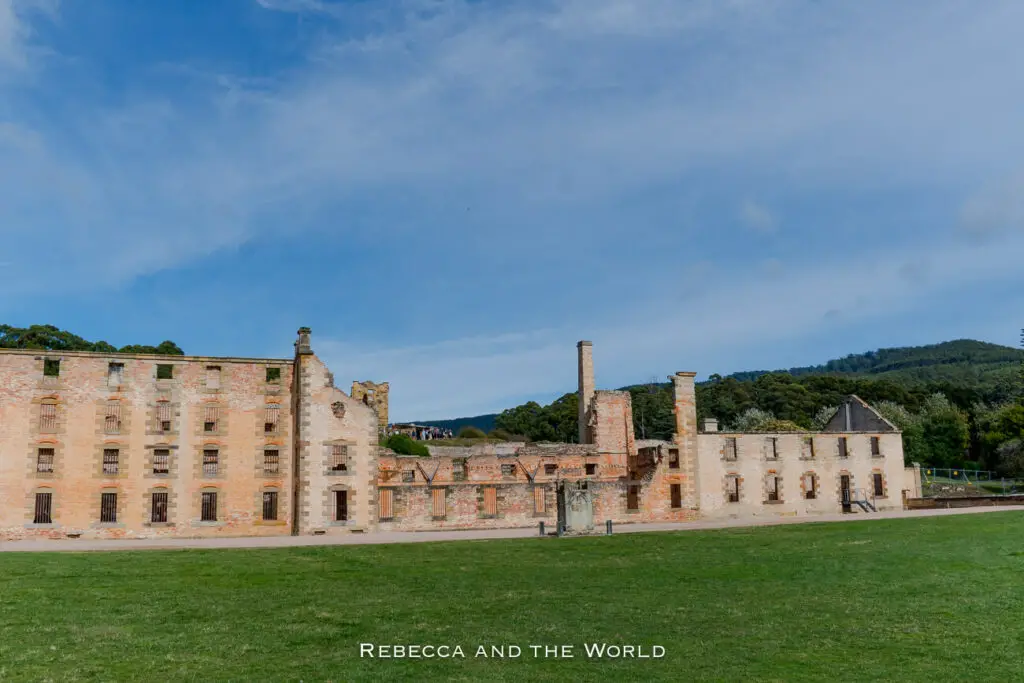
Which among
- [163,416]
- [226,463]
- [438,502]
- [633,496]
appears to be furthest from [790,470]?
[163,416]

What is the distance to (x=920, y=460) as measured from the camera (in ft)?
249

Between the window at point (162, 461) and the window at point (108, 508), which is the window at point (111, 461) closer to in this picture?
the window at point (108, 508)

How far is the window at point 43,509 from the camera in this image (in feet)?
117

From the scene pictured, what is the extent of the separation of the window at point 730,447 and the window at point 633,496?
Result: 5912 millimetres

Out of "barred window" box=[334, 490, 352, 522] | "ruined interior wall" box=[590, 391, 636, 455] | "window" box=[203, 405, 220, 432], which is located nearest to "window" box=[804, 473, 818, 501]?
"ruined interior wall" box=[590, 391, 636, 455]

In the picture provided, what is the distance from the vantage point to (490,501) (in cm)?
3978

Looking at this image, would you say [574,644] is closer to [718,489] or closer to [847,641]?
[847,641]

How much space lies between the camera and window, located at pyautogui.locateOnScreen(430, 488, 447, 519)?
3912 centimetres

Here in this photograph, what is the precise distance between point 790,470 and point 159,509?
33.9 m

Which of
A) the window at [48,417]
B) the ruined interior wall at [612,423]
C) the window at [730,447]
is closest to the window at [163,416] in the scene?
the window at [48,417]

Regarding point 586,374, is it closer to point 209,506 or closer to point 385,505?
point 385,505

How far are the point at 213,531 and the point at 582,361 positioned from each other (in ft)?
103

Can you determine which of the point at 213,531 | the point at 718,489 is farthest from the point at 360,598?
the point at 718,489

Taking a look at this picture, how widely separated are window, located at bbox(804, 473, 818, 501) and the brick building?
529 centimetres
